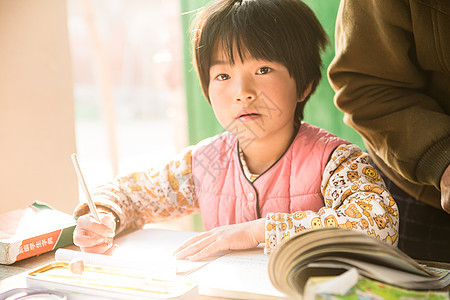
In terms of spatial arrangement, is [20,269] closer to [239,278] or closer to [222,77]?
[239,278]

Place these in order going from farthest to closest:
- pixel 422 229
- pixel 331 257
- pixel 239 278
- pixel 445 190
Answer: pixel 422 229 < pixel 445 190 < pixel 239 278 < pixel 331 257

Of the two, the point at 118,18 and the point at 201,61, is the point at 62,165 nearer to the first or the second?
the point at 201,61

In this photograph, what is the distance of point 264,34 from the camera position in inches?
37.5

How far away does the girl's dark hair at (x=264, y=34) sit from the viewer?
3.12ft

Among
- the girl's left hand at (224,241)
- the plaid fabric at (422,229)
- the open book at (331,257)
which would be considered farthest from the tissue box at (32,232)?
the plaid fabric at (422,229)

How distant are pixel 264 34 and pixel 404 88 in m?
0.37

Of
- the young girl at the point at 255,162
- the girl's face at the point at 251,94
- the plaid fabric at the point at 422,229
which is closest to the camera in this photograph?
the young girl at the point at 255,162

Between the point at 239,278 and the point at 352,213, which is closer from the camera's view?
the point at 239,278

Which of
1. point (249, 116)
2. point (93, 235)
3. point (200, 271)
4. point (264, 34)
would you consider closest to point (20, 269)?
point (93, 235)

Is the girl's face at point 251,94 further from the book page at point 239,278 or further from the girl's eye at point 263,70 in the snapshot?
the book page at point 239,278

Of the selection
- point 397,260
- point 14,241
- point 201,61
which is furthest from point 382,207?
point 14,241

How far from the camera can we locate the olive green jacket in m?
0.97

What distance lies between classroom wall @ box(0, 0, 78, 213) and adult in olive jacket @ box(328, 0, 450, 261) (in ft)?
2.55

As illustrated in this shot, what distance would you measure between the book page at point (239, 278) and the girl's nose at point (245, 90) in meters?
0.31
